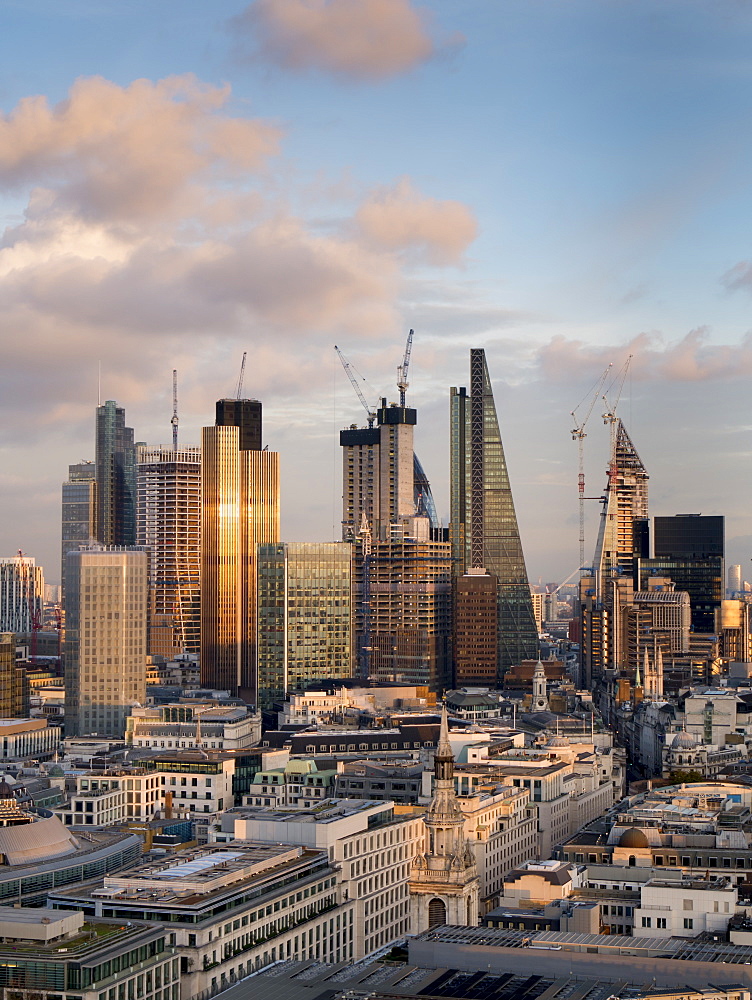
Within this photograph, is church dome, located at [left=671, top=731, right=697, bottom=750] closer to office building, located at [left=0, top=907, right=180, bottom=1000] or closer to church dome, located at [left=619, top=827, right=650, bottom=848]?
church dome, located at [left=619, top=827, right=650, bottom=848]

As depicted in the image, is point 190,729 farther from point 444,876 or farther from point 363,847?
point 363,847

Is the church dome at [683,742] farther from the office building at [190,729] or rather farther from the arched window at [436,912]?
the arched window at [436,912]

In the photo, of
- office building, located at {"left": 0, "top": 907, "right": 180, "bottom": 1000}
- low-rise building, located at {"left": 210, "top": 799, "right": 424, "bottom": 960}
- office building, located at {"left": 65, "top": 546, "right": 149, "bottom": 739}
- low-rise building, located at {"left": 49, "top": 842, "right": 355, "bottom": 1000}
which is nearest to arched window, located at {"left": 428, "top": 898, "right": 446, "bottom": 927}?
low-rise building, located at {"left": 210, "top": 799, "right": 424, "bottom": 960}

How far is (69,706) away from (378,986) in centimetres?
12758

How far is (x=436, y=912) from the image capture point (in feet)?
342

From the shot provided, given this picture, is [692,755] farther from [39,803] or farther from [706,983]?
[706,983]

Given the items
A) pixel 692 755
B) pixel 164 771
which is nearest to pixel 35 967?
pixel 164 771

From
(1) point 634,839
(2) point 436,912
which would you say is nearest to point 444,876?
(2) point 436,912

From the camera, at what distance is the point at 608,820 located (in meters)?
125

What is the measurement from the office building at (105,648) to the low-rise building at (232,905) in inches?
3770

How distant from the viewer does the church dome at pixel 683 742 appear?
177m

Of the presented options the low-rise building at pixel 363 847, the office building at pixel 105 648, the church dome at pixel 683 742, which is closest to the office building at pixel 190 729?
the office building at pixel 105 648

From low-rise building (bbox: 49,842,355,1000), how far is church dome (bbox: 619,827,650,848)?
20542 millimetres

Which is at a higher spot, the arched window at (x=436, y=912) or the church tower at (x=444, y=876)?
the church tower at (x=444, y=876)
